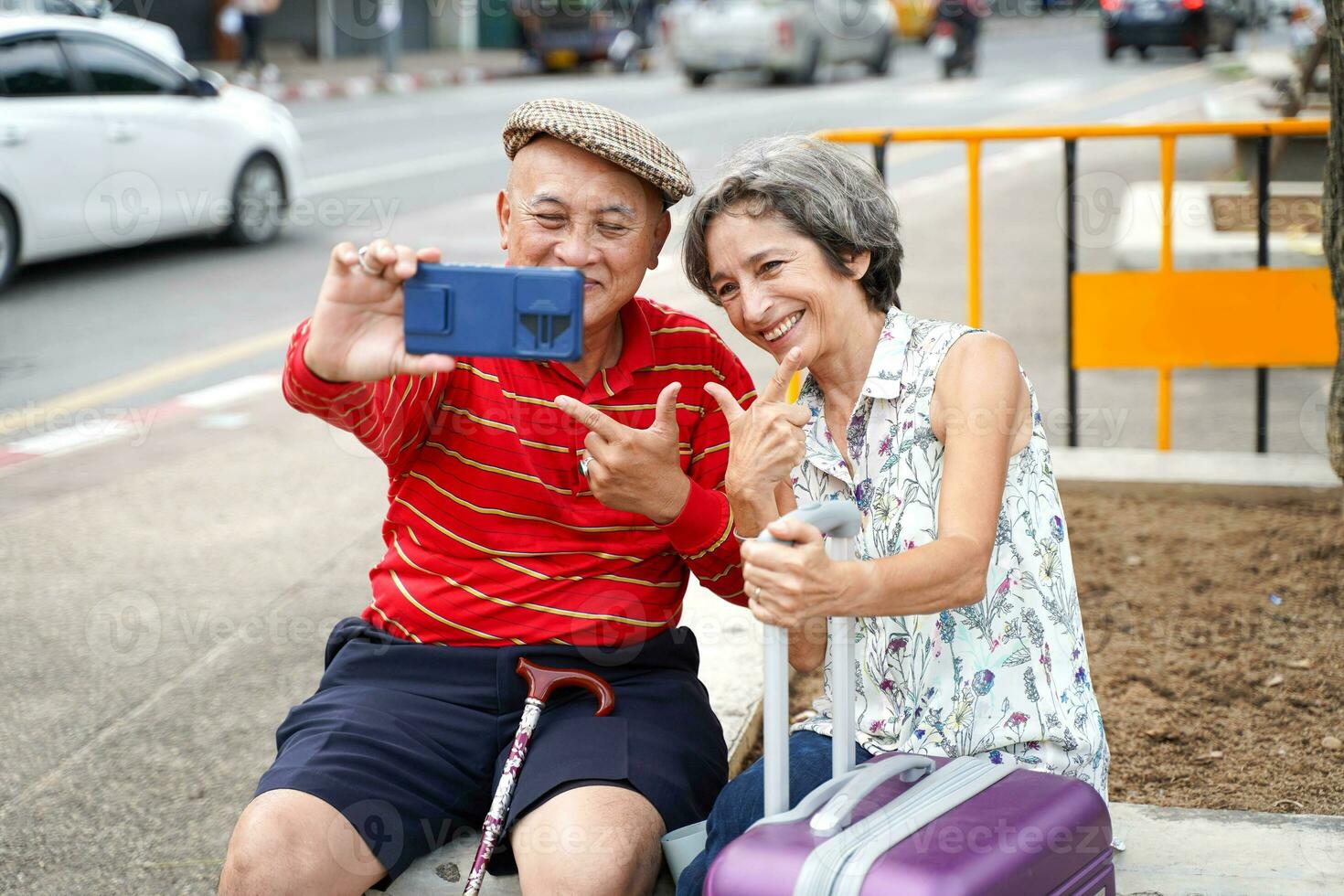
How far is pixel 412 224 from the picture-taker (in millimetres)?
10703

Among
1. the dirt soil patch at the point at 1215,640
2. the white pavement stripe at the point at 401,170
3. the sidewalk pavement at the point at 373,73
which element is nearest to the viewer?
the dirt soil patch at the point at 1215,640

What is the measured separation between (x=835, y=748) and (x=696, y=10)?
855 inches

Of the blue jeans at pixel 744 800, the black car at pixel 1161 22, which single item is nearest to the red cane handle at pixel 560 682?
the blue jeans at pixel 744 800

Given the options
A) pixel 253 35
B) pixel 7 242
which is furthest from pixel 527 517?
pixel 253 35

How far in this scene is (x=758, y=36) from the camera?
22.1 metres

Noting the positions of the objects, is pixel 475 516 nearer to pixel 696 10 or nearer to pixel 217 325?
pixel 217 325

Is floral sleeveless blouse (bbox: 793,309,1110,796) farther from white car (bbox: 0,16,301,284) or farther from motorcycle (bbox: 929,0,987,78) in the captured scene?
motorcycle (bbox: 929,0,987,78)

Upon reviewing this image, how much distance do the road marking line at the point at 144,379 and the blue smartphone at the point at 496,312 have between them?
16.6 feet

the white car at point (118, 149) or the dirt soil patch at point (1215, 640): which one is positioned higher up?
the white car at point (118, 149)

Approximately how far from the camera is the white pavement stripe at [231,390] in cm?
688

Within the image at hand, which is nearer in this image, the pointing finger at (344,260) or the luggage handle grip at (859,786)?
the luggage handle grip at (859,786)

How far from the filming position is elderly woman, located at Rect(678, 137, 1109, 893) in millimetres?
2178

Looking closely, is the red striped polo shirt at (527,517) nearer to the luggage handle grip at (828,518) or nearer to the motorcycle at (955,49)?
the luggage handle grip at (828,518)

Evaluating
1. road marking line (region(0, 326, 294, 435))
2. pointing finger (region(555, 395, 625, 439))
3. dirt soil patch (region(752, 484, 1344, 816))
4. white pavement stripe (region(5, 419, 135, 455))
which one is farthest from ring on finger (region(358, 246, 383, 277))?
road marking line (region(0, 326, 294, 435))
